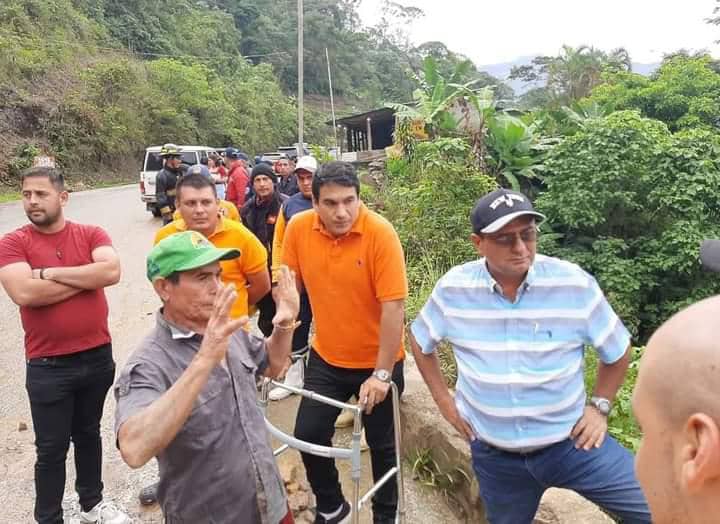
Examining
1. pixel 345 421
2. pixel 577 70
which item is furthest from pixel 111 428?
pixel 577 70

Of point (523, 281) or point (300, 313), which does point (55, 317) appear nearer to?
point (300, 313)

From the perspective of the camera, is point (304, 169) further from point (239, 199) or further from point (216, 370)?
point (239, 199)

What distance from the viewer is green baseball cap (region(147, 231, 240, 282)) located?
5.69 feet

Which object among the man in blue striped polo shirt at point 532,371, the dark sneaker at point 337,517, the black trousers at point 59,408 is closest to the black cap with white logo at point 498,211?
the man in blue striped polo shirt at point 532,371

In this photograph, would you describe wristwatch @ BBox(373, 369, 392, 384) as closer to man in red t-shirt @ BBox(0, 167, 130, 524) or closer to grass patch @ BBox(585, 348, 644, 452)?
grass patch @ BBox(585, 348, 644, 452)

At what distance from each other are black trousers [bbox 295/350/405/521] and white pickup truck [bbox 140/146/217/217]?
36.8ft

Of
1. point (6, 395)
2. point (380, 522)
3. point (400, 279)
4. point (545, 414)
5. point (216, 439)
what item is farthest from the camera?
point (6, 395)

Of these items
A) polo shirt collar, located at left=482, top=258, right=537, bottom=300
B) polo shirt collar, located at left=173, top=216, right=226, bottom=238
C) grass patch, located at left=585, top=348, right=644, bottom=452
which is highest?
polo shirt collar, located at left=173, top=216, right=226, bottom=238

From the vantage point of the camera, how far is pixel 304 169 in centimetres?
464

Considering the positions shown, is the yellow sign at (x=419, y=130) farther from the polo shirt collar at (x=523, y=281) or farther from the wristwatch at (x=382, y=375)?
the polo shirt collar at (x=523, y=281)

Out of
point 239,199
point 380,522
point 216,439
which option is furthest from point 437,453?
point 239,199

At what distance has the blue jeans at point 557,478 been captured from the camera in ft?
6.86

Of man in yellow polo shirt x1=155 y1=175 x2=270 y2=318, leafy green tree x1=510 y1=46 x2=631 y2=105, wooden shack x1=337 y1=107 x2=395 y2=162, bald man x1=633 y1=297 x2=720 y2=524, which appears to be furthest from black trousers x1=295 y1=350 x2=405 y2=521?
leafy green tree x1=510 y1=46 x2=631 y2=105

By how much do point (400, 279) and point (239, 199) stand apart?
6282 mm
